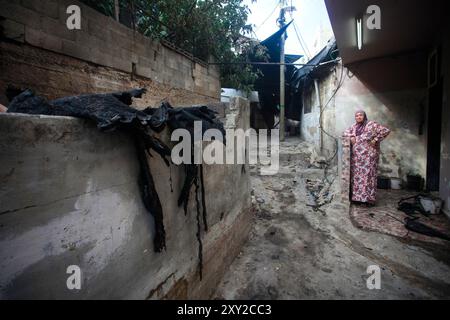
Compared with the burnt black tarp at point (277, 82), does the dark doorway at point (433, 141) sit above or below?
below

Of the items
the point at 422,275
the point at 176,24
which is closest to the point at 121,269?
the point at 422,275

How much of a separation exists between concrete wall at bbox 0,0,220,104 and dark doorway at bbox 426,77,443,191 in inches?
250

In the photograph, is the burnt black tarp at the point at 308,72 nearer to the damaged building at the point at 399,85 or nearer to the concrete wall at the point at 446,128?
the damaged building at the point at 399,85

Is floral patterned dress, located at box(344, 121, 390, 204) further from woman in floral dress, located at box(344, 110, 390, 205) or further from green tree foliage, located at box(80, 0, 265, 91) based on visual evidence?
green tree foliage, located at box(80, 0, 265, 91)

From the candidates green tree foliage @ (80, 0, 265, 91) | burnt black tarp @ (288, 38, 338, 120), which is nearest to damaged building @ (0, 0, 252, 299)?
green tree foliage @ (80, 0, 265, 91)

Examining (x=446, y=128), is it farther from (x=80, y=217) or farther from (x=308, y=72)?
(x=80, y=217)

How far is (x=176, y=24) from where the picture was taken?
247 inches

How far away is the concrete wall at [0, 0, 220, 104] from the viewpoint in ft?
10.2

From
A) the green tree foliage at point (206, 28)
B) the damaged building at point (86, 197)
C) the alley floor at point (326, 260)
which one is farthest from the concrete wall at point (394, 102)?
the damaged building at point (86, 197)

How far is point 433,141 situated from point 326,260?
4.68 metres

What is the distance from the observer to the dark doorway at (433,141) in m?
5.63

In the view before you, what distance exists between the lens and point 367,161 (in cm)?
493

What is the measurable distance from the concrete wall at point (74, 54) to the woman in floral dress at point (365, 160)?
14.9ft
